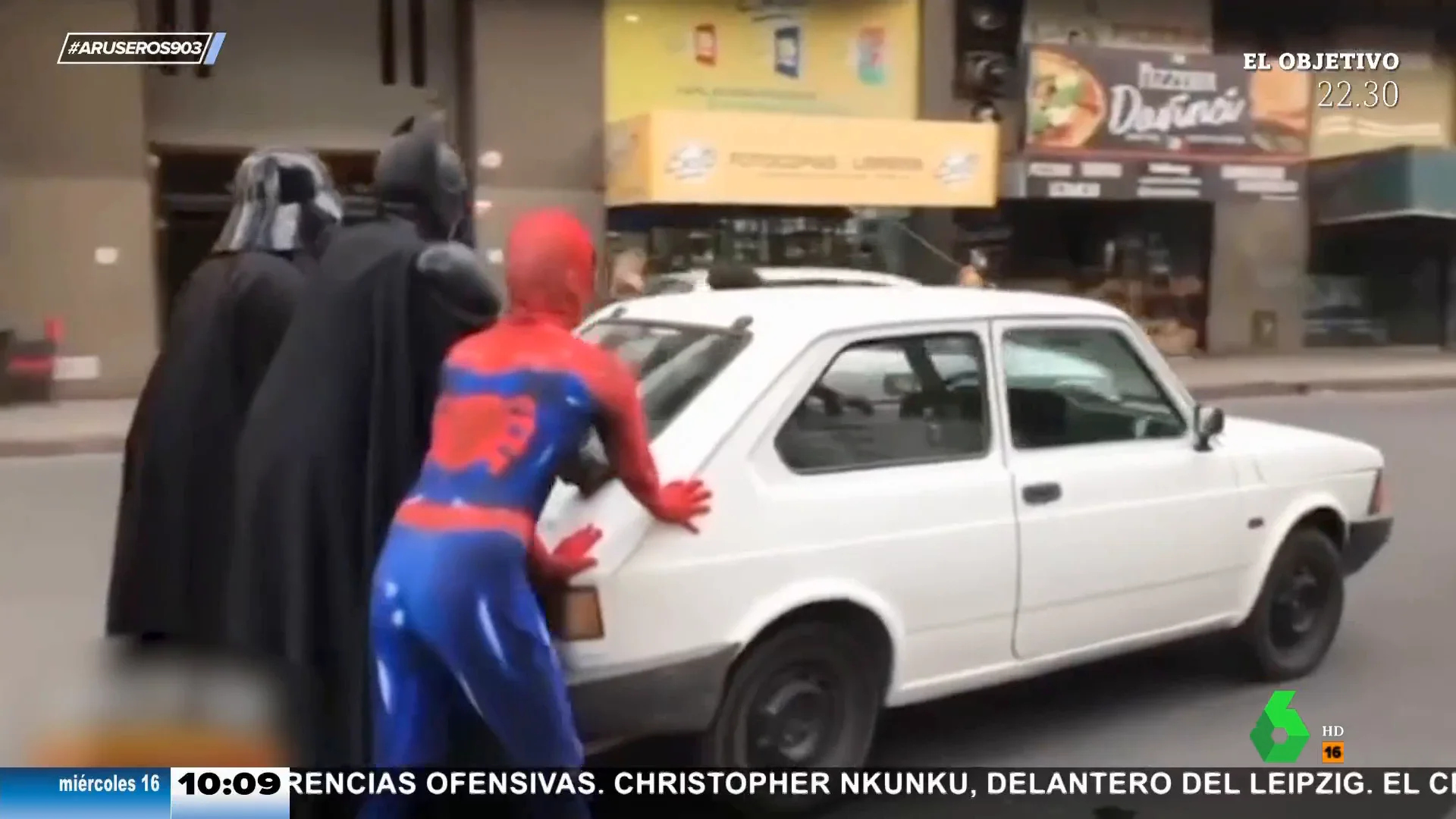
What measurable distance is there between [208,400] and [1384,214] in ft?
69.8

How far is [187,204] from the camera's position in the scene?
57.3 ft

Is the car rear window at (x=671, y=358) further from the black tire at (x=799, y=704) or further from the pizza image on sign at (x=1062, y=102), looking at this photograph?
the pizza image on sign at (x=1062, y=102)

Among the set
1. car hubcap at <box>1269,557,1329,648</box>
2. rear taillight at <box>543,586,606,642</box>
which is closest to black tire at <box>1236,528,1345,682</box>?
car hubcap at <box>1269,557,1329,648</box>

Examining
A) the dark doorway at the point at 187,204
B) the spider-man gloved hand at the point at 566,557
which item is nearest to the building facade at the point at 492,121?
the dark doorway at the point at 187,204

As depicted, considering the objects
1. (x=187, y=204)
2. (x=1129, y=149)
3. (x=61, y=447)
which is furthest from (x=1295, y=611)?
(x=1129, y=149)

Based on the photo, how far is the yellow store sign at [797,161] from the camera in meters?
17.5

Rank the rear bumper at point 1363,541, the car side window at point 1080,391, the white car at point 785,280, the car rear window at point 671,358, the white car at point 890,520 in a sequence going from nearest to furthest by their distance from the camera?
the white car at point 890,520, the car rear window at point 671,358, the car side window at point 1080,391, the rear bumper at point 1363,541, the white car at point 785,280

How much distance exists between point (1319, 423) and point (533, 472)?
12635 mm

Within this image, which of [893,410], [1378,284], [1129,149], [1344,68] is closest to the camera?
[893,410]

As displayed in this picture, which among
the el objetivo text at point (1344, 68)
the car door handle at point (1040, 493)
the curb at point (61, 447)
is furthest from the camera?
the el objetivo text at point (1344, 68)

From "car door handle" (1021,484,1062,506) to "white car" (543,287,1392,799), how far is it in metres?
0.01

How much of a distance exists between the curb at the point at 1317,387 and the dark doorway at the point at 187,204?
10.2 m

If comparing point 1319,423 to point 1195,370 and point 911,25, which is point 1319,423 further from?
point 911,25

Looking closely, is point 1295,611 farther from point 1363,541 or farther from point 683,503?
point 683,503
